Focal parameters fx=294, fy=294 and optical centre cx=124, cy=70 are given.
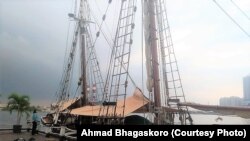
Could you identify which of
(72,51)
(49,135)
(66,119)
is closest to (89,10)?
(72,51)

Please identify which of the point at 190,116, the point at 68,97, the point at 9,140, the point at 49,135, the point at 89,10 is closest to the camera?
the point at 190,116

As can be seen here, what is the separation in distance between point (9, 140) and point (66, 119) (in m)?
9.05

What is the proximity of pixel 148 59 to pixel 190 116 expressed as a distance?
3541mm

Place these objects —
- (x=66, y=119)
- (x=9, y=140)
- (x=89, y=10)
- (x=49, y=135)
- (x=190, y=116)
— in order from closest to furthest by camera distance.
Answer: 1. (x=190, y=116)
2. (x=9, y=140)
3. (x=49, y=135)
4. (x=66, y=119)
5. (x=89, y=10)

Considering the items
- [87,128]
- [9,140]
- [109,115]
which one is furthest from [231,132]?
[9,140]

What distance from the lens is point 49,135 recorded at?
17.9 m

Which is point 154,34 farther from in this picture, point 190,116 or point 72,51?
point 72,51

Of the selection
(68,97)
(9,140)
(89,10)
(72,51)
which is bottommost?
(9,140)

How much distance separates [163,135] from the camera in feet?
25.1

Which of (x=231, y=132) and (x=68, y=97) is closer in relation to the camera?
(x=231, y=132)

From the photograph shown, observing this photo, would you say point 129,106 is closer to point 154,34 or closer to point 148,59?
point 148,59

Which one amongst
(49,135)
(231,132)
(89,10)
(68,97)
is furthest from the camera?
(89,10)

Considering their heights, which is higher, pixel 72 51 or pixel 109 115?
pixel 72 51

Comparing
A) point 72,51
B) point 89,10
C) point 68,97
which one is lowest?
point 68,97
